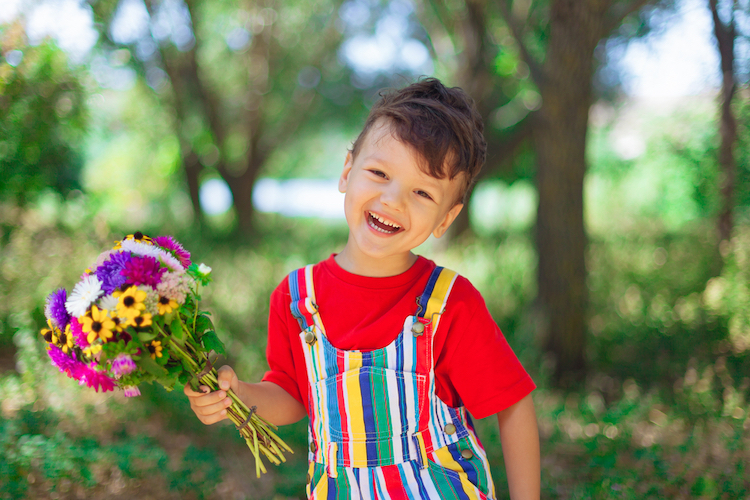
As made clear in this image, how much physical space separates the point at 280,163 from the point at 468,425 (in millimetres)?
Result: 12449

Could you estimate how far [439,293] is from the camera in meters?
1.47

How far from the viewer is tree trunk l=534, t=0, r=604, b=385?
12.0 ft

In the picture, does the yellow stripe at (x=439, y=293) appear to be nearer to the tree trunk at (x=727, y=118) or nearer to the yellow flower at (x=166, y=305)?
the yellow flower at (x=166, y=305)

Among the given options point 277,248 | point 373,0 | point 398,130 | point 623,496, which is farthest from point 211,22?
point 623,496

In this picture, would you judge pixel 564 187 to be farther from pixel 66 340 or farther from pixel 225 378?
pixel 66 340

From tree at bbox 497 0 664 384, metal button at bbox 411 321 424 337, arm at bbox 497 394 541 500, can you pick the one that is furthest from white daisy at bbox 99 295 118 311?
tree at bbox 497 0 664 384

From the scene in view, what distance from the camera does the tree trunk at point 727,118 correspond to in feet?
13.5

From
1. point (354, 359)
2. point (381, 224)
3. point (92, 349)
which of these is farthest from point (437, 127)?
point (92, 349)

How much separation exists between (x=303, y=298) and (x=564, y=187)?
9.69 feet

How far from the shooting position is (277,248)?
21.0 ft

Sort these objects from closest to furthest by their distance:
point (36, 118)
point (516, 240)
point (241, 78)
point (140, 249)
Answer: point (140, 249) → point (36, 118) → point (516, 240) → point (241, 78)

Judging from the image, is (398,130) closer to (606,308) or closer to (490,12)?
(606,308)

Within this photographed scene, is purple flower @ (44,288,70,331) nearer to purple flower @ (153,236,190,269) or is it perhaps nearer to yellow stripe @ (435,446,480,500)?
purple flower @ (153,236,190,269)

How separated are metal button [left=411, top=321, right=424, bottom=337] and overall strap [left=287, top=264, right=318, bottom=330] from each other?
11.3 inches
